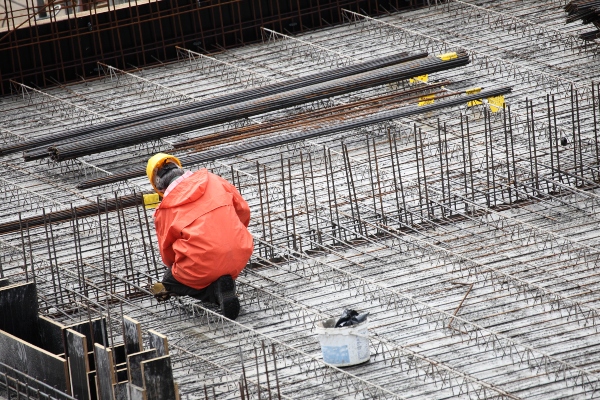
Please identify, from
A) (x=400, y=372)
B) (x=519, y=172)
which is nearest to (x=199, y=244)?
(x=400, y=372)

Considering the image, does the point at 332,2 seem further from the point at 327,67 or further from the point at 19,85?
the point at 19,85

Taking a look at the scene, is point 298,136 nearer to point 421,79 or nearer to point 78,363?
point 421,79

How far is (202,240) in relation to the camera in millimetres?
13977

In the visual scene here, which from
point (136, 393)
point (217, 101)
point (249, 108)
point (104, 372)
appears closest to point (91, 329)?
point (104, 372)

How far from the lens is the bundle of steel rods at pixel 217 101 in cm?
1892

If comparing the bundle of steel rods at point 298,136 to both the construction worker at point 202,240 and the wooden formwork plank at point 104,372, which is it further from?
the wooden formwork plank at point 104,372

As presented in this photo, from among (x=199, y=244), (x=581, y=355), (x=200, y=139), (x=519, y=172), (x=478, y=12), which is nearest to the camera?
(x=581, y=355)

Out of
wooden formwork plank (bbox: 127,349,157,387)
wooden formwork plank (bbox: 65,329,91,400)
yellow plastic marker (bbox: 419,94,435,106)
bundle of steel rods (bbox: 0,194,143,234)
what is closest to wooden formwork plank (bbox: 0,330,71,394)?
wooden formwork plank (bbox: 65,329,91,400)

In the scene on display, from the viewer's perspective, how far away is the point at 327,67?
21.2 m

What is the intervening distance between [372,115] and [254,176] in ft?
5.79

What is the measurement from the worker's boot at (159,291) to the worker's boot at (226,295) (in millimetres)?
540

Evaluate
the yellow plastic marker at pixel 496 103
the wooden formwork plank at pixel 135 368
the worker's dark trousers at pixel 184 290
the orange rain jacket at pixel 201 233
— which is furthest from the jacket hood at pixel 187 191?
the yellow plastic marker at pixel 496 103

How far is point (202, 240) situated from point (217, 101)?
18.6ft

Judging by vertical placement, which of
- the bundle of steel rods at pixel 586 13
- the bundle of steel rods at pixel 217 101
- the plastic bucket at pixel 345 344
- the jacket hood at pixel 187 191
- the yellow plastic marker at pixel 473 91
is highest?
the bundle of steel rods at pixel 586 13
